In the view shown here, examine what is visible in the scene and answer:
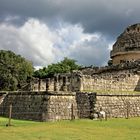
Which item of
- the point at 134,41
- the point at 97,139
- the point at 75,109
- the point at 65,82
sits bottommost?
the point at 97,139

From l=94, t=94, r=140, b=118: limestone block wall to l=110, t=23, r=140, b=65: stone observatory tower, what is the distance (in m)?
12.3

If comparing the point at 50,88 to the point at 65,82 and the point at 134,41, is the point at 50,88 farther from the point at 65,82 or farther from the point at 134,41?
the point at 134,41

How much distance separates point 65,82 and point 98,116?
5.67 meters

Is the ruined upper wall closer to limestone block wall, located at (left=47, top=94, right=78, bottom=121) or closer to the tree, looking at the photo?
limestone block wall, located at (left=47, top=94, right=78, bottom=121)

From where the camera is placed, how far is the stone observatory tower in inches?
1484

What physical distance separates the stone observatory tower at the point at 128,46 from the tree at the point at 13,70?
1800 centimetres

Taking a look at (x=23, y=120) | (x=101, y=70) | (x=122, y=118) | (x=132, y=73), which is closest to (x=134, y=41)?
(x=101, y=70)

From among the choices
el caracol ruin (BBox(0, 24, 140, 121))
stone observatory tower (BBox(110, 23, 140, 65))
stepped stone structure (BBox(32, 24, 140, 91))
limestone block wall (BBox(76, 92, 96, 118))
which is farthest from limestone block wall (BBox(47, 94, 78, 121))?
stone observatory tower (BBox(110, 23, 140, 65))

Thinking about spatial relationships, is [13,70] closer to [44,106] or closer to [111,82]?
[111,82]

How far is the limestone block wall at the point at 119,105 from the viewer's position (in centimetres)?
2394

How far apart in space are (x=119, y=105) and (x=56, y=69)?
1373 inches

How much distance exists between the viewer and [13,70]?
5566cm

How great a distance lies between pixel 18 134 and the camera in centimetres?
1606

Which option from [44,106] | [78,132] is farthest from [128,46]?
[78,132]
